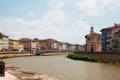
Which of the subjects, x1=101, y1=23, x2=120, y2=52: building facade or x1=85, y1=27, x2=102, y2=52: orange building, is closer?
x1=101, y1=23, x2=120, y2=52: building facade

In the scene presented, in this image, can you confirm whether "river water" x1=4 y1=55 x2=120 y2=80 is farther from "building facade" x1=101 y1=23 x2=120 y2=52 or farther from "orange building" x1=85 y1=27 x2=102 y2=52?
"orange building" x1=85 y1=27 x2=102 y2=52

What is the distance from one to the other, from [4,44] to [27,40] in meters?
36.7

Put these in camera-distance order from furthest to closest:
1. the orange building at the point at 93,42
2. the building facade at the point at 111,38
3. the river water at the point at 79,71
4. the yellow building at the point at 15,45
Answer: the yellow building at the point at 15,45 → the orange building at the point at 93,42 → the building facade at the point at 111,38 → the river water at the point at 79,71

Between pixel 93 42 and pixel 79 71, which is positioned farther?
pixel 93 42

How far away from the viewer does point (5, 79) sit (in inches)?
959

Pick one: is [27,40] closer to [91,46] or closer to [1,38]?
[1,38]

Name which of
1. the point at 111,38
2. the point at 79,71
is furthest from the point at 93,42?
the point at 79,71

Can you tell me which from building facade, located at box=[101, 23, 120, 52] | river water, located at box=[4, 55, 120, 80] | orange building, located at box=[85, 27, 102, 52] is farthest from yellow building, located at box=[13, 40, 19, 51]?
river water, located at box=[4, 55, 120, 80]

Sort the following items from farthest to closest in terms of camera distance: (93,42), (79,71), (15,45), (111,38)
Answer: (15,45) < (93,42) < (111,38) < (79,71)

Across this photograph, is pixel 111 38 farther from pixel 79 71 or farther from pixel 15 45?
pixel 15 45

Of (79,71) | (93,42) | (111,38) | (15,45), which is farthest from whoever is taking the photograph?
(15,45)

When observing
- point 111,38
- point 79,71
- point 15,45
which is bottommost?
point 79,71

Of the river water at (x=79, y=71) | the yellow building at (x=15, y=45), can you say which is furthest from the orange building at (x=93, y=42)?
the river water at (x=79, y=71)

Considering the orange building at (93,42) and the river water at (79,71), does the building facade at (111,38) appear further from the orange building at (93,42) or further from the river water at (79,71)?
the river water at (79,71)
